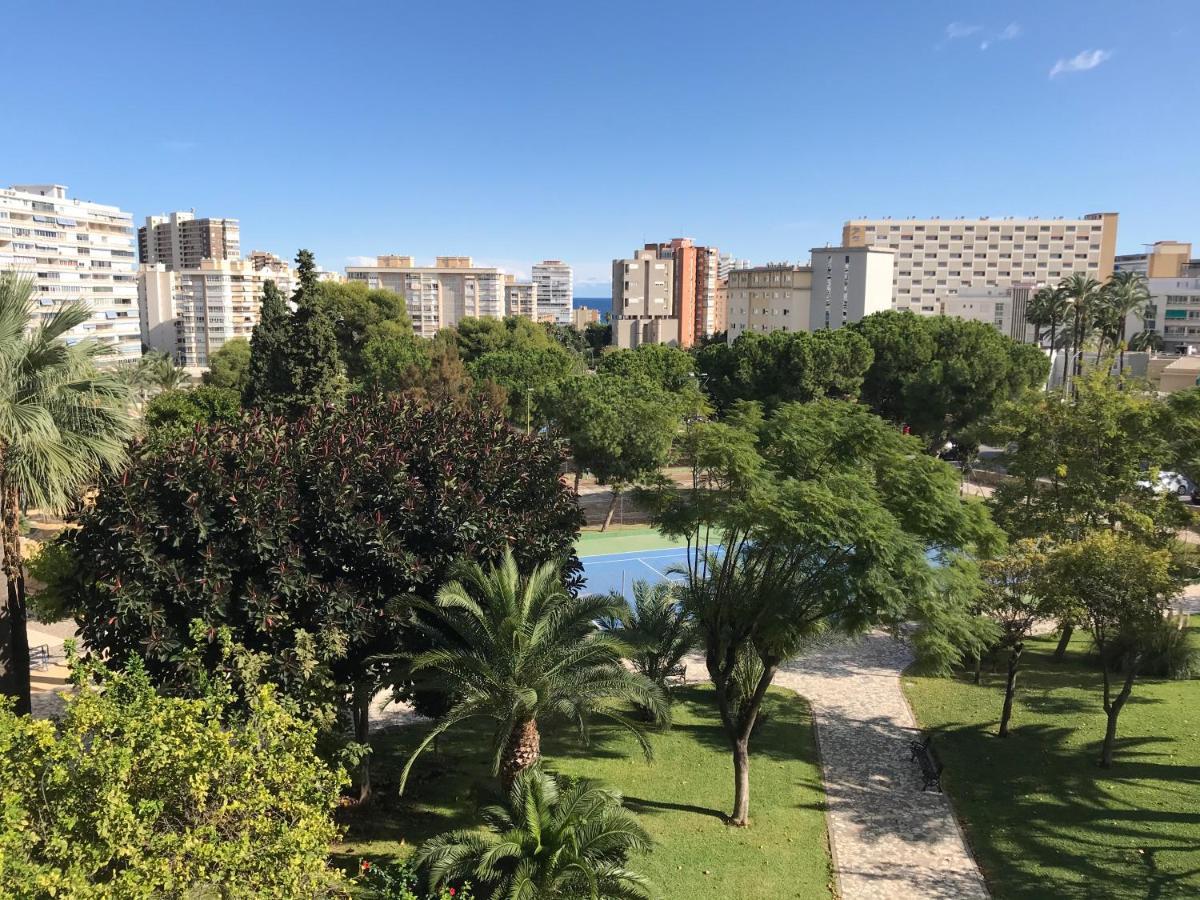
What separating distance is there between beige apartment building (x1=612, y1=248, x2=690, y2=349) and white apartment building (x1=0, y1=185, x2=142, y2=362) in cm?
6327

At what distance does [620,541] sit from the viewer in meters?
31.6

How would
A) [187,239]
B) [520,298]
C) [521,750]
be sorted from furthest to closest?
[520,298] < [187,239] < [521,750]

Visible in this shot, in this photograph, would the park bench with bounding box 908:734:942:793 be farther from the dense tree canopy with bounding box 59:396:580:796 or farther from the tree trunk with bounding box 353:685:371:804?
the tree trunk with bounding box 353:685:371:804

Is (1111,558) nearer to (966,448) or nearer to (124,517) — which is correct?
(124,517)

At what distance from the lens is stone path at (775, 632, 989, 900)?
11570 millimetres

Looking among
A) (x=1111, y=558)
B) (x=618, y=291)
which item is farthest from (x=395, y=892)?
(x=618, y=291)

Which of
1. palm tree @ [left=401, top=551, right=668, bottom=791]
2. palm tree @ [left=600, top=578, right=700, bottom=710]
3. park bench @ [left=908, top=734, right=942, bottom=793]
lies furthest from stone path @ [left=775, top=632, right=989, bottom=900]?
palm tree @ [left=401, top=551, right=668, bottom=791]

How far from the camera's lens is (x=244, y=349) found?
71.8 m

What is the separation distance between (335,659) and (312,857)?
4819 millimetres

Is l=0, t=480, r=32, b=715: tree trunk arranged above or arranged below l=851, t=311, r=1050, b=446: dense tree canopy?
below

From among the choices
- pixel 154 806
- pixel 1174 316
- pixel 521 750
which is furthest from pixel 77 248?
pixel 1174 316

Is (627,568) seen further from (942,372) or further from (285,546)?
(942,372)

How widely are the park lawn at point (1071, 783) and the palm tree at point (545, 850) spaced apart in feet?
16.6

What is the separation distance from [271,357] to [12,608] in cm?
2425
